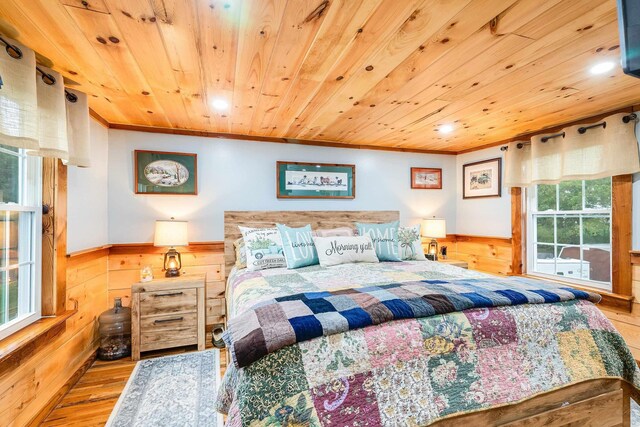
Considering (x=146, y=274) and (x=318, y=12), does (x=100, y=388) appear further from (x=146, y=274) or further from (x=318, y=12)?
(x=318, y=12)

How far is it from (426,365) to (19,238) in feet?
7.78

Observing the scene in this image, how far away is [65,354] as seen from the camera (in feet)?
6.88

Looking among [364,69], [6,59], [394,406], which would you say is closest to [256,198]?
[364,69]

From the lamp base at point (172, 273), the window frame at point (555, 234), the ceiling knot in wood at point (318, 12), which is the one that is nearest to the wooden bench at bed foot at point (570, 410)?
the window frame at point (555, 234)

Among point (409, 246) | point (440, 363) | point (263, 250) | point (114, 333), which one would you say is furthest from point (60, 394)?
point (409, 246)

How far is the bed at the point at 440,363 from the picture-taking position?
1.12 meters

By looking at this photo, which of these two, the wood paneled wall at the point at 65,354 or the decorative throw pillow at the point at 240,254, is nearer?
the wood paneled wall at the point at 65,354

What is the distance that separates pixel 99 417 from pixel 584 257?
411cm

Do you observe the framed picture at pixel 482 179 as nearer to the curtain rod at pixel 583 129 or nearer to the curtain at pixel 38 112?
the curtain rod at pixel 583 129

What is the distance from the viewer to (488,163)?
3.75 metres

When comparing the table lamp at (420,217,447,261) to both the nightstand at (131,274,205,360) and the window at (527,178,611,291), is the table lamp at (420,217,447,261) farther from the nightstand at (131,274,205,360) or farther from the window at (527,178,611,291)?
the nightstand at (131,274,205,360)

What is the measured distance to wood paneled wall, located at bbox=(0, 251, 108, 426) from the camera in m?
1.58

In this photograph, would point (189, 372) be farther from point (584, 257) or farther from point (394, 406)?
point (584, 257)

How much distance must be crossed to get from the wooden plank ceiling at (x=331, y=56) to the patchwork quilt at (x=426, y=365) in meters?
1.30
